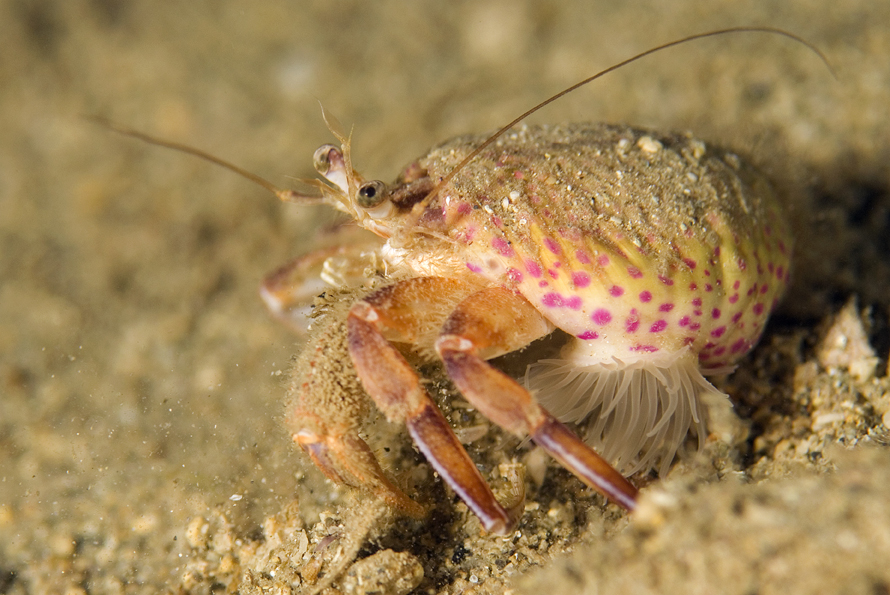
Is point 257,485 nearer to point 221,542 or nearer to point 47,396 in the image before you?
point 221,542

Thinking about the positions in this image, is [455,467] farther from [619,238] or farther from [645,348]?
[619,238]

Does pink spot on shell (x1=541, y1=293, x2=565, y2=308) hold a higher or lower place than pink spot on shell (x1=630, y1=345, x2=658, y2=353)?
higher

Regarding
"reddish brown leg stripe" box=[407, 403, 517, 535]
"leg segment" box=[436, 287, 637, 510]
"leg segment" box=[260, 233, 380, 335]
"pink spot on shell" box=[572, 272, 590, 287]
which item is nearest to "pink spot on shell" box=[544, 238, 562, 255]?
"pink spot on shell" box=[572, 272, 590, 287]

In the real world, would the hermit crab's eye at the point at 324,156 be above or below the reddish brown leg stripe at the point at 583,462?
above

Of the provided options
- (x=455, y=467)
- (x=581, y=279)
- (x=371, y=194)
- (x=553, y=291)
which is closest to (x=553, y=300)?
(x=553, y=291)

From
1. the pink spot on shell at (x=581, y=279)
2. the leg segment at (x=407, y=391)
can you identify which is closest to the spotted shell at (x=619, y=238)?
the pink spot on shell at (x=581, y=279)

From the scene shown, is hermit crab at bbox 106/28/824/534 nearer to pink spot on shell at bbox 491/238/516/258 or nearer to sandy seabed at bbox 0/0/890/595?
pink spot on shell at bbox 491/238/516/258

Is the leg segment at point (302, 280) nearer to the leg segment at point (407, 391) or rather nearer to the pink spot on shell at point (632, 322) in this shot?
the leg segment at point (407, 391)
